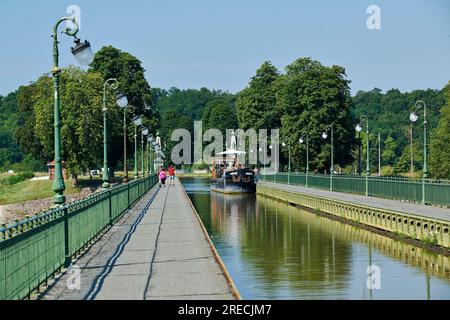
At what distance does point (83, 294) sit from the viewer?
1603cm

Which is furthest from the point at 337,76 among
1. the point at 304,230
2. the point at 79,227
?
the point at 79,227

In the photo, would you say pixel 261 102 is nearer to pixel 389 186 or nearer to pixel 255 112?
pixel 255 112

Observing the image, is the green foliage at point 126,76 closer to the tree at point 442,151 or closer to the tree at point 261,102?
the tree at point 261,102

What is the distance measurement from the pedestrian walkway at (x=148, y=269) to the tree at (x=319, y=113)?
2527 inches

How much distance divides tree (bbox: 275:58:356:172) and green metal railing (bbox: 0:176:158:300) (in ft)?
224

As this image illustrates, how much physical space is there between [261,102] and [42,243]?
104685 millimetres

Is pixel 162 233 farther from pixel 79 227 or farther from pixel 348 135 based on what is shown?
pixel 348 135

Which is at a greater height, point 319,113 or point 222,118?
point 222,118

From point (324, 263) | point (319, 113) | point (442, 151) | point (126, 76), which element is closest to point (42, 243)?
point (324, 263)

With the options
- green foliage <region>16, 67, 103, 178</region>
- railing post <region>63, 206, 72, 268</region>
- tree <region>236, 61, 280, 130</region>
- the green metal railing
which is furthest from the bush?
railing post <region>63, 206, 72, 268</region>

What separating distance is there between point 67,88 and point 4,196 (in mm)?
20900

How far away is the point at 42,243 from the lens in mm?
17375

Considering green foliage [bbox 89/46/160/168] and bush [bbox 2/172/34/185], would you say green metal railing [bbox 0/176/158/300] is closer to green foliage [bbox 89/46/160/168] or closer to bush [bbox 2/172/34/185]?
green foliage [bbox 89/46/160/168]

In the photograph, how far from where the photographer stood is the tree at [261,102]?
391ft
